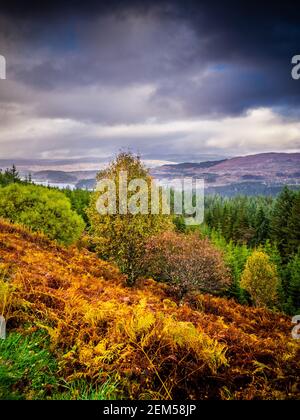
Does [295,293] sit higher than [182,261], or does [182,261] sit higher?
[182,261]

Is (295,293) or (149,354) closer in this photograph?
(149,354)

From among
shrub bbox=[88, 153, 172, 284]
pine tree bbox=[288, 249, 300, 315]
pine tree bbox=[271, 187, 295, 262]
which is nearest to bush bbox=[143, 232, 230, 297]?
shrub bbox=[88, 153, 172, 284]

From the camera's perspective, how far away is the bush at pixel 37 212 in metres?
27.8

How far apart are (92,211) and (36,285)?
1308 cm

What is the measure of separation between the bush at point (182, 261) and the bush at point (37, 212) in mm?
11703

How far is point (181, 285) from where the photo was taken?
1953 centimetres

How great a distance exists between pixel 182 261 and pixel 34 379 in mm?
15550

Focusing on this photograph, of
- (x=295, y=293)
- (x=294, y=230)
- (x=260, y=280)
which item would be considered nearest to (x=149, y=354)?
(x=260, y=280)

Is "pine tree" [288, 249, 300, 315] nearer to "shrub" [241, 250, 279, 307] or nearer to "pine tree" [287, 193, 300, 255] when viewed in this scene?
"shrub" [241, 250, 279, 307]

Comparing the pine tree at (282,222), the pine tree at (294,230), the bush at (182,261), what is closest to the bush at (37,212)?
the bush at (182,261)

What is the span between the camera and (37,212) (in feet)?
92.0

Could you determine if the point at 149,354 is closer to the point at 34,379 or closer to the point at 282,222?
the point at 34,379

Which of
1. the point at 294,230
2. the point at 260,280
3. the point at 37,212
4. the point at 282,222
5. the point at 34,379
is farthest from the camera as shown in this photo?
the point at 282,222

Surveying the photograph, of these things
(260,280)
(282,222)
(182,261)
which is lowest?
(260,280)
